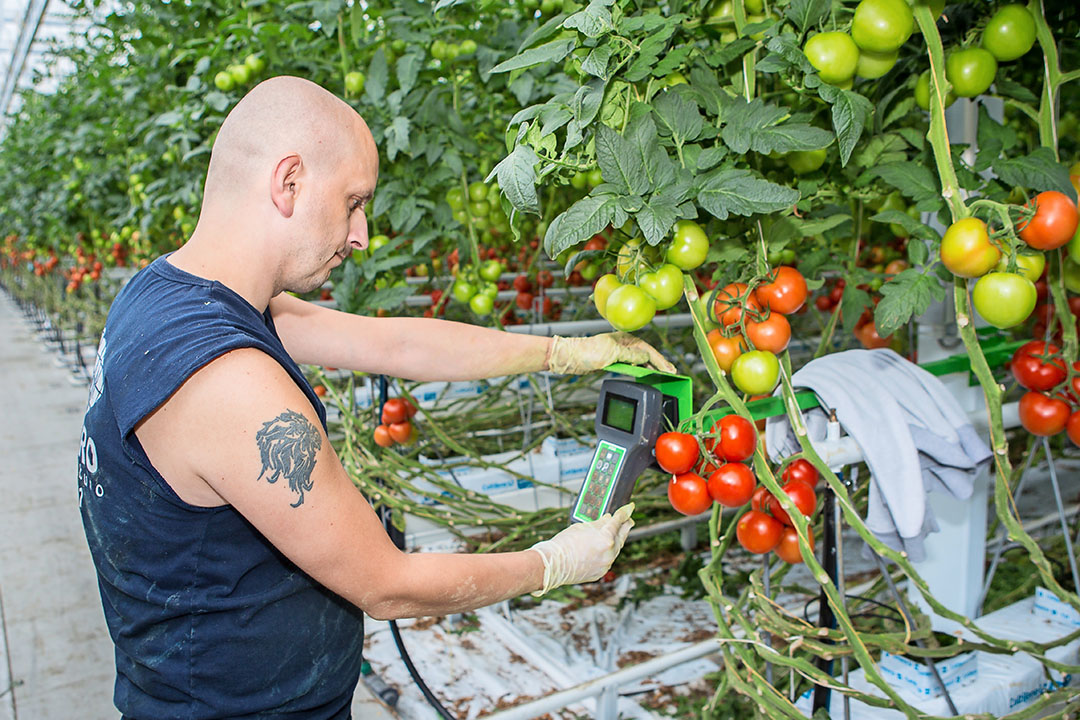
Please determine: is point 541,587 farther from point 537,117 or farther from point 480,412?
point 480,412

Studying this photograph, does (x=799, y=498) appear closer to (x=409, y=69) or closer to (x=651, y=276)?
(x=651, y=276)

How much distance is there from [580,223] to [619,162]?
9 cm

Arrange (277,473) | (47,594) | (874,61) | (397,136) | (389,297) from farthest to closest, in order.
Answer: (47,594), (389,297), (397,136), (874,61), (277,473)

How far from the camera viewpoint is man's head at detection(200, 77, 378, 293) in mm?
908

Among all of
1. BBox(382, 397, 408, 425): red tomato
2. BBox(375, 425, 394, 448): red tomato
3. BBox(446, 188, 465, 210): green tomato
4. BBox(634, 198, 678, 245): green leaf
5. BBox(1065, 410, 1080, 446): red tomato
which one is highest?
BBox(634, 198, 678, 245): green leaf

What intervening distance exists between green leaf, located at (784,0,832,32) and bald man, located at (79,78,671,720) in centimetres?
56

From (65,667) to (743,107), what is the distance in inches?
95.7

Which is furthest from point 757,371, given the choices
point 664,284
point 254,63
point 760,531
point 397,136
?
point 254,63

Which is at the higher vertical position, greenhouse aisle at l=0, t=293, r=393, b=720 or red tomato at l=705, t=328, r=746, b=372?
red tomato at l=705, t=328, r=746, b=372

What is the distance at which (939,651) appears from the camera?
1.12 metres

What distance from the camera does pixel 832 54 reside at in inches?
37.8

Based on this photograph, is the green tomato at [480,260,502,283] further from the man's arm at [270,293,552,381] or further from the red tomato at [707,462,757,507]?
the red tomato at [707,462,757,507]

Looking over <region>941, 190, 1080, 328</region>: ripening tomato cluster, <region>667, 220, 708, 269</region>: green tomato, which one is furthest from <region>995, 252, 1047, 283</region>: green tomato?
<region>667, 220, 708, 269</region>: green tomato

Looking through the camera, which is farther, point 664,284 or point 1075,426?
point 1075,426
